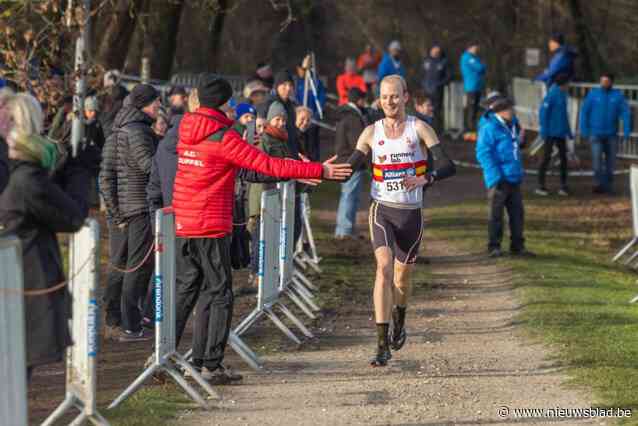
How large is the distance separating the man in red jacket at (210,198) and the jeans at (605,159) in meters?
15.0

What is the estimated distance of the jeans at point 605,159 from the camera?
2400 cm

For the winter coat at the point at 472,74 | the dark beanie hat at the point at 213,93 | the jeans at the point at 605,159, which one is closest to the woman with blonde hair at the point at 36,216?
the dark beanie hat at the point at 213,93

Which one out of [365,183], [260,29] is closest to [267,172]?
[365,183]

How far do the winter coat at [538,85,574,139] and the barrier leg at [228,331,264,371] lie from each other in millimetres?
13988

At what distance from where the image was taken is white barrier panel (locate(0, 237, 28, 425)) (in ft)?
22.0

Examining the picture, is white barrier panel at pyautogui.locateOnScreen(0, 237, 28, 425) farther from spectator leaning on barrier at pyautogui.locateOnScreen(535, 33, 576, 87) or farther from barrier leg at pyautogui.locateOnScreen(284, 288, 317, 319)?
spectator leaning on barrier at pyautogui.locateOnScreen(535, 33, 576, 87)

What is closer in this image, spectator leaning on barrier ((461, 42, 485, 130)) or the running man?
the running man

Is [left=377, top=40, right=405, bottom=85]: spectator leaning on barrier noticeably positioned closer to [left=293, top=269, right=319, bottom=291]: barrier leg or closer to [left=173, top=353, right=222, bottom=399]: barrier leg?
[left=293, top=269, right=319, bottom=291]: barrier leg

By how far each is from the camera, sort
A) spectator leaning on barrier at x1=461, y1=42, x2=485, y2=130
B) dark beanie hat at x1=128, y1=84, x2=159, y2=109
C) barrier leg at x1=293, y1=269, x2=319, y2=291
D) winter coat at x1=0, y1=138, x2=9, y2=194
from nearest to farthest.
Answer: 1. winter coat at x1=0, y1=138, x2=9, y2=194
2. dark beanie hat at x1=128, y1=84, x2=159, y2=109
3. barrier leg at x1=293, y1=269, x2=319, y2=291
4. spectator leaning on barrier at x1=461, y1=42, x2=485, y2=130

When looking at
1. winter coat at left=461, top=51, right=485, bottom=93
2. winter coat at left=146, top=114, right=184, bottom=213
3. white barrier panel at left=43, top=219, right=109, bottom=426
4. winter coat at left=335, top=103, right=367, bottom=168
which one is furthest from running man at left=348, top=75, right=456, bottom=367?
winter coat at left=461, top=51, right=485, bottom=93

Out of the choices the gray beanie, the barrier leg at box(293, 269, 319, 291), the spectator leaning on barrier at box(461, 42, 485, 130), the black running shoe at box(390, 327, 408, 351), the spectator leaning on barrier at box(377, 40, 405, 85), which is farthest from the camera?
the spectator leaning on barrier at box(461, 42, 485, 130)

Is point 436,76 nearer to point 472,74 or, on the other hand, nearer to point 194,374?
point 472,74

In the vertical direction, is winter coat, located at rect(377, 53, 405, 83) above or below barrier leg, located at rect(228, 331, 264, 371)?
above

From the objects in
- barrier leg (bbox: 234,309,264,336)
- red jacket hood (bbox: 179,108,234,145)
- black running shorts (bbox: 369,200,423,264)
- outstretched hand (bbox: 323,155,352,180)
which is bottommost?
barrier leg (bbox: 234,309,264,336)
